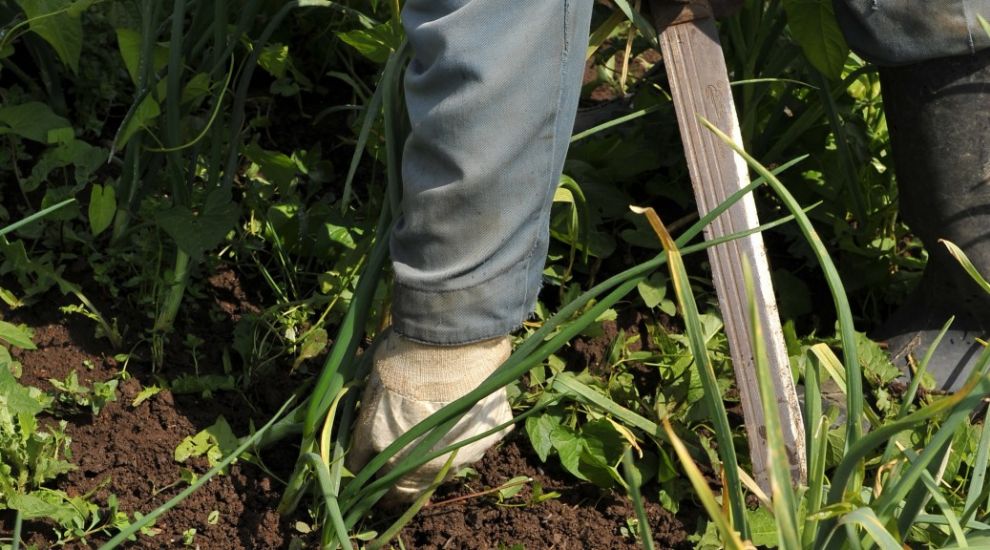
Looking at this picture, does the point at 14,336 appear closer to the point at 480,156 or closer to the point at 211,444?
the point at 211,444

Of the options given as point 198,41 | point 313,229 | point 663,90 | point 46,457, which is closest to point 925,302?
point 663,90

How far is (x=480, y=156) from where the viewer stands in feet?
4.12

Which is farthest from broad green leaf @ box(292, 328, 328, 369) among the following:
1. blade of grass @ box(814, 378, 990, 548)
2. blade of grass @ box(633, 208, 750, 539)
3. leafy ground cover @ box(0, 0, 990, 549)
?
blade of grass @ box(814, 378, 990, 548)

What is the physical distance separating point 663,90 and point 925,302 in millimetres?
608

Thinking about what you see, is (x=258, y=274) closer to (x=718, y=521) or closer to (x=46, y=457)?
(x=46, y=457)

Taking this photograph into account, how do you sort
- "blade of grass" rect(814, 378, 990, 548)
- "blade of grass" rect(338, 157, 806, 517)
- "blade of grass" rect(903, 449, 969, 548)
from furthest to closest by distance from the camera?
"blade of grass" rect(338, 157, 806, 517)
"blade of grass" rect(903, 449, 969, 548)
"blade of grass" rect(814, 378, 990, 548)

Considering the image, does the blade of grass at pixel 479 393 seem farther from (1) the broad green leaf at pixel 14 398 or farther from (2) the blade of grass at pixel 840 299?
(1) the broad green leaf at pixel 14 398

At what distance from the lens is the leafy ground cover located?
141 cm

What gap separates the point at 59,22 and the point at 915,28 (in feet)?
3.95

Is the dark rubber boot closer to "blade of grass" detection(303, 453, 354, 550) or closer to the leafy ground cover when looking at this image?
the leafy ground cover

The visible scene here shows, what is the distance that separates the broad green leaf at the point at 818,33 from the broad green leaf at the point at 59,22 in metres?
1.01

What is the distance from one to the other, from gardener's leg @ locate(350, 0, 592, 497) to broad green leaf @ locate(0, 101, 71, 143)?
672 millimetres

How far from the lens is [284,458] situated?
1588 mm

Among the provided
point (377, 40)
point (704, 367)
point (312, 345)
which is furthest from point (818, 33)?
point (312, 345)
